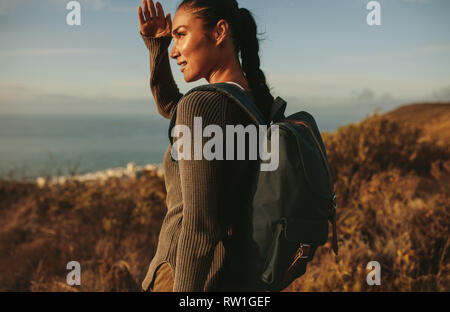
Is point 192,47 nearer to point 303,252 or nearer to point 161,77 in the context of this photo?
point 161,77

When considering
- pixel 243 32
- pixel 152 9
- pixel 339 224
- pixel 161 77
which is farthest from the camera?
pixel 339 224

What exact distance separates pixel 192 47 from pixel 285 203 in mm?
657

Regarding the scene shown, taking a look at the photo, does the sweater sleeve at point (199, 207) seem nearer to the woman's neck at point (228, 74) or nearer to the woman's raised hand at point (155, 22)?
the woman's neck at point (228, 74)

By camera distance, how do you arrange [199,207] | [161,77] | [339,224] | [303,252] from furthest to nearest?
[339,224] → [161,77] → [303,252] → [199,207]

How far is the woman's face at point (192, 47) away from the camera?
1423 mm

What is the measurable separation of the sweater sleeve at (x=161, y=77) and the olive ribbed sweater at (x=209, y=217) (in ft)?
2.21

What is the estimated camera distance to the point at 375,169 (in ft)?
20.2

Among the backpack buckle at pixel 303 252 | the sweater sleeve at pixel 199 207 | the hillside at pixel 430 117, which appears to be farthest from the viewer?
the hillside at pixel 430 117

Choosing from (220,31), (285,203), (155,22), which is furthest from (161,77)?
(285,203)

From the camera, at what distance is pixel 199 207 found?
119 cm

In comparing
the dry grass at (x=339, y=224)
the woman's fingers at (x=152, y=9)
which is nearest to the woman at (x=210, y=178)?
the woman's fingers at (x=152, y=9)

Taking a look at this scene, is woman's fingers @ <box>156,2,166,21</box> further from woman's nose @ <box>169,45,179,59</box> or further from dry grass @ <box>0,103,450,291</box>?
dry grass @ <box>0,103,450,291</box>
